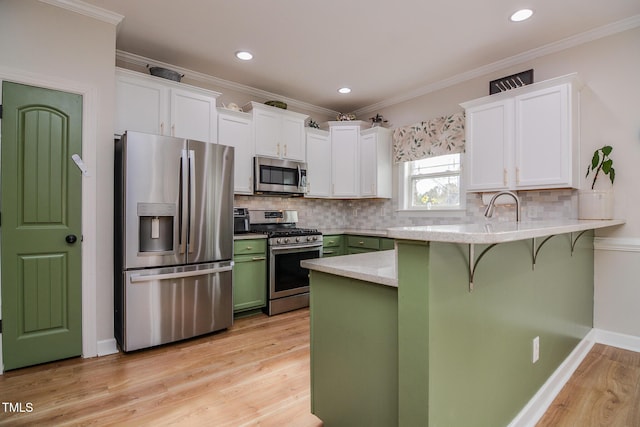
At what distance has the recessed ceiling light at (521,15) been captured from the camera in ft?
8.12

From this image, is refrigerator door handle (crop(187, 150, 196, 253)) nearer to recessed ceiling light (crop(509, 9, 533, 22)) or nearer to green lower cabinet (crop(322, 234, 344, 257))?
green lower cabinet (crop(322, 234, 344, 257))

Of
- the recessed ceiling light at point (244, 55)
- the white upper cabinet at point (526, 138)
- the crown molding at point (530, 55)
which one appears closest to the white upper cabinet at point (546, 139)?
the white upper cabinet at point (526, 138)

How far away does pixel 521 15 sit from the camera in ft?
8.29

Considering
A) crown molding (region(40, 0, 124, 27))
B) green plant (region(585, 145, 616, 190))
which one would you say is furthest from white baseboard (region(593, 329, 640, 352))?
crown molding (region(40, 0, 124, 27))

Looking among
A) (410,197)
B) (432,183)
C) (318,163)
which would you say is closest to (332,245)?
(318,163)

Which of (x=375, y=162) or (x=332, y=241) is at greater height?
(x=375, y=162)

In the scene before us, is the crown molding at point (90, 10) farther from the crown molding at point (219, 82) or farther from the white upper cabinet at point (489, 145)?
the white upper cabinet at point (489, 145)

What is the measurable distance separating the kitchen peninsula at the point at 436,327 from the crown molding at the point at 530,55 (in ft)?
6.83

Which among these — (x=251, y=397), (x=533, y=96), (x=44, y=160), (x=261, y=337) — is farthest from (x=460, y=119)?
(x=44, y=160)

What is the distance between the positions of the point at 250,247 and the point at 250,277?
32 cm

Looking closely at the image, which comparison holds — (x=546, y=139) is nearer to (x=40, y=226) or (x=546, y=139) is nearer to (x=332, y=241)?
(x=332, y=241)

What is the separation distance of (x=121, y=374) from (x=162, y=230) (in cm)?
108

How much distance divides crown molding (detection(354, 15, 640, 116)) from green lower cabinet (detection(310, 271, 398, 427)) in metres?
3.14

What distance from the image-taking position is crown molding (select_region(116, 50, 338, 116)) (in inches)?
127
